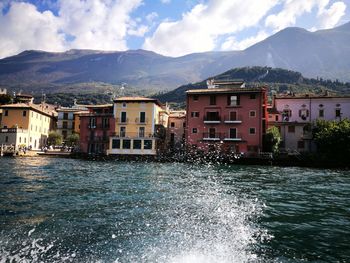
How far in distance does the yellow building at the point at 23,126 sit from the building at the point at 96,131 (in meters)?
11.8

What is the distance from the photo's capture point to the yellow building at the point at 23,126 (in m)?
61.2

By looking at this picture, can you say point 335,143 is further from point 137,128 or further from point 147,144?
point 137,128

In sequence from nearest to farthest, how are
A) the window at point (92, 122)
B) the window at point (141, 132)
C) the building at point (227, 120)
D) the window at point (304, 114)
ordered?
the building at point (227, 120), the window at point (304, 114), the window at point (141, 132), the window at point (92, 122)

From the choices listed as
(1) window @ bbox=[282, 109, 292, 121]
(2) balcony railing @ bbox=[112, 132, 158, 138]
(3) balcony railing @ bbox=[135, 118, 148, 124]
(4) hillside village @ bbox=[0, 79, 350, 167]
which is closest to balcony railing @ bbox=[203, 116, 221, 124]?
(4) hillside village @ bbox=[0, 79, 350, 167]

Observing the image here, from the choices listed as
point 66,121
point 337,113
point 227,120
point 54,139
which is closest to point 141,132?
point 227,120

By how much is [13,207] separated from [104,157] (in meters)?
43.0

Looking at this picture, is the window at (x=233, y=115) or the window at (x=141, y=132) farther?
the window at (x=141, y=132)

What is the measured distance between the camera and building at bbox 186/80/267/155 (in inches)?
1967

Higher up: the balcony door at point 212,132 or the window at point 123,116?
the window at point 123,116

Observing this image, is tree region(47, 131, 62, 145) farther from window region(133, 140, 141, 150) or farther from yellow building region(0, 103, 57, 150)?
window region(133, 140, 141, 150)

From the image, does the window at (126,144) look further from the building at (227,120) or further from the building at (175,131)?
the building at (227,120)

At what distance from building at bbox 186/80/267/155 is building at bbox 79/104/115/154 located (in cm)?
1646

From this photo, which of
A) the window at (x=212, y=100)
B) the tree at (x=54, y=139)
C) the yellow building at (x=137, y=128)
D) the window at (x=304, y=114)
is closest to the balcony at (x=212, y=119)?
the window at (x=212, y=100)

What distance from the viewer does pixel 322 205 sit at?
13578 mm
